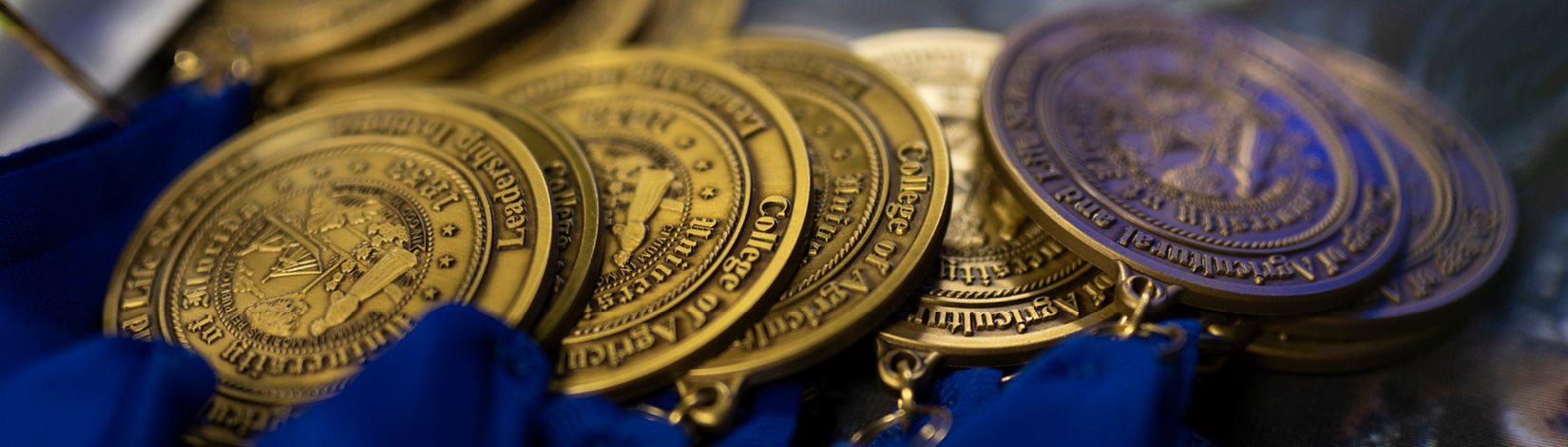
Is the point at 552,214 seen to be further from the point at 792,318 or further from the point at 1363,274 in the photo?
the point at 1363,274

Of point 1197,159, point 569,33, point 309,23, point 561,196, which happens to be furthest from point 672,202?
point 309,23

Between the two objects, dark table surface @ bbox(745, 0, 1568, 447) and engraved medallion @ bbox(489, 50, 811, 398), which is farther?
dark table surface @ bbox(745, 0, 1568, 447)

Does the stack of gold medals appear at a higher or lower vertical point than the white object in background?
lower

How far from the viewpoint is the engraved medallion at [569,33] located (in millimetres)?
3213

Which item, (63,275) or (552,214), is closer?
(552,214)

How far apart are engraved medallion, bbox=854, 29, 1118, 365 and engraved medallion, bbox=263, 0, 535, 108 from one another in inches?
69.6

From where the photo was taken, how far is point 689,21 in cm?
348

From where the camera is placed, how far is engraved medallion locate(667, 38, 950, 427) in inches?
79.0

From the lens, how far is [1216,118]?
292cm

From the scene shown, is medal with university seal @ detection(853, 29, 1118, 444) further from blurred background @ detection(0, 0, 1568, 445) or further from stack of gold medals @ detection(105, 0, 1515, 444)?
blurred background @ detection(0, 0, 1568, 445)

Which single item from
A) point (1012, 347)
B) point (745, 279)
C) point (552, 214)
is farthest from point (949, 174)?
point (552, 214)

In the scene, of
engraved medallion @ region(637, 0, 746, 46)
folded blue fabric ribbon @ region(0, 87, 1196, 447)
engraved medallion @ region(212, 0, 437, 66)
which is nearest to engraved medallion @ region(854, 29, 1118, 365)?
folded blue fabric ribbon @ region(0, 87, 1196, 447)

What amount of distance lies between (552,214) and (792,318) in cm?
68

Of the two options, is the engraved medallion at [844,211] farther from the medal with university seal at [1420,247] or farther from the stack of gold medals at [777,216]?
the medal with university seal at [1420,247]
